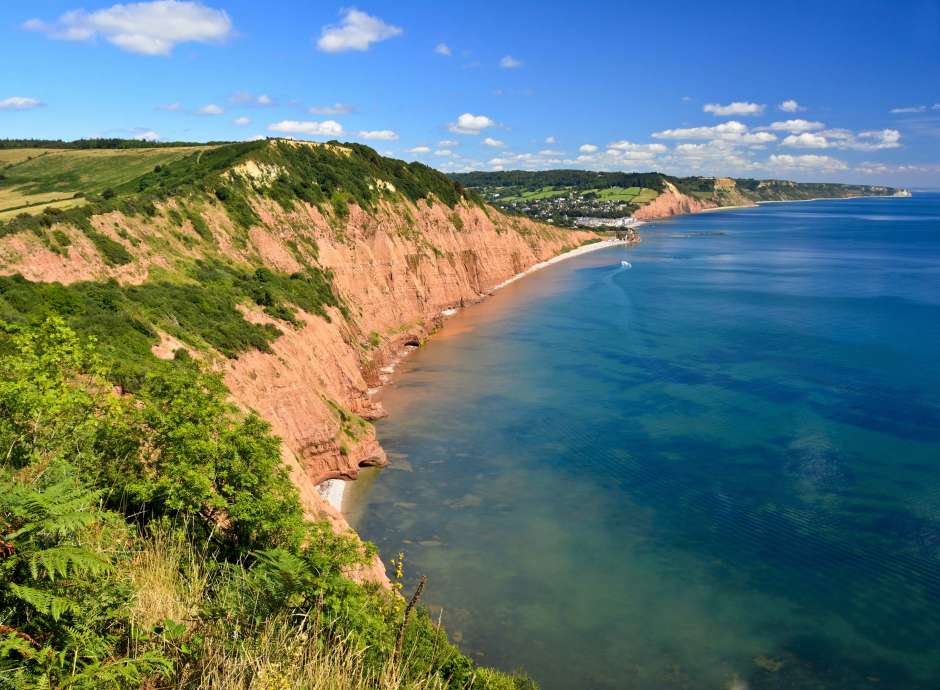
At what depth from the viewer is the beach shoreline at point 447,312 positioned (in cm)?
3472

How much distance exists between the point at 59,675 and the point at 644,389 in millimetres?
48277

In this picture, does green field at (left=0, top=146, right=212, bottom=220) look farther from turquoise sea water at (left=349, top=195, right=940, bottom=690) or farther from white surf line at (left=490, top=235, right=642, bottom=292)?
white surf line at (left=490, top=235, right=642, bottom=292)

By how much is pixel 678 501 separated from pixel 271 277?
3368 cm

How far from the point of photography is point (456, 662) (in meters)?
15.8

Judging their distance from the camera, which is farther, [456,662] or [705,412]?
[705,412]

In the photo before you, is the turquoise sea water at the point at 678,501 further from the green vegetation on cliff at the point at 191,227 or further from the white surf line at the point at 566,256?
the white surf line at the point at 566,256

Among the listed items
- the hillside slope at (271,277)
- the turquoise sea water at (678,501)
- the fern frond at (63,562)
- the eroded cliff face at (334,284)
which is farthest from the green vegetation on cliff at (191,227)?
the fern frond at (63,562)

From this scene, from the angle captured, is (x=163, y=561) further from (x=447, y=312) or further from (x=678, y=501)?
(x=447, y=312)

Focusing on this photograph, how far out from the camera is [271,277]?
4897 cm

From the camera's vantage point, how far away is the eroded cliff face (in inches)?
1346

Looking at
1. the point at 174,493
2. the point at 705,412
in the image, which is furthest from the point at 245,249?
the point at 174,493

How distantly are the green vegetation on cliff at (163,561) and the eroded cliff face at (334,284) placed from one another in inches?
335

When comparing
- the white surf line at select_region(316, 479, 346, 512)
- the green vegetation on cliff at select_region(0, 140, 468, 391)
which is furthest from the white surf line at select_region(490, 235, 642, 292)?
the white surf line at select_region(316, 479, 346, 512)

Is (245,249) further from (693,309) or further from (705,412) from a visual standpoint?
(693,309)
